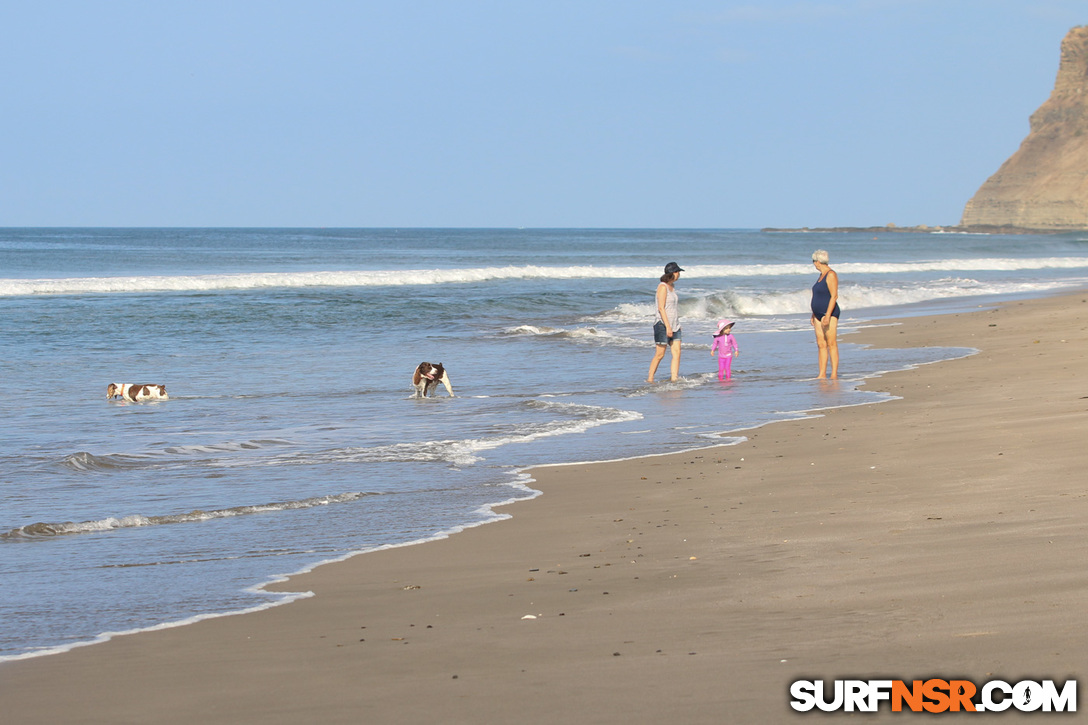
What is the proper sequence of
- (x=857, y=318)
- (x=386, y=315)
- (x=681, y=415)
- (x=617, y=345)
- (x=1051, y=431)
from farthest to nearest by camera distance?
(x=386, y=315)
(x=857, y=318)
(x=617, y=345)
(x=681, y=415)
(x=1051, y=431)

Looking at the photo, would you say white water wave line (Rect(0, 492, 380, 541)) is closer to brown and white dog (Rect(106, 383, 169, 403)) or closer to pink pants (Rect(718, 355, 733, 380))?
brown and white dog (Rect(106, 383, 169, 403))

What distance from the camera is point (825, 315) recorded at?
43.0ft

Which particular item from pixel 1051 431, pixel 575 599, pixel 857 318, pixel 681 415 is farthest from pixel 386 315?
pixel 575 599

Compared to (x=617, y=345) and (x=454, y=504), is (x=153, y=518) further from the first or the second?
(x=617, y=345)

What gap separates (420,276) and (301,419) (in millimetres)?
34044

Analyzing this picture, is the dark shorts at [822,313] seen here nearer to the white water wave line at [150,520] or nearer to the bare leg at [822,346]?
the bare leg at [822,346]

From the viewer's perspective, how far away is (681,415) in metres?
10.7

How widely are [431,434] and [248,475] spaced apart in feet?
7.53

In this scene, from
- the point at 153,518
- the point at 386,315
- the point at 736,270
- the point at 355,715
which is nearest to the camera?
the point at 355,715

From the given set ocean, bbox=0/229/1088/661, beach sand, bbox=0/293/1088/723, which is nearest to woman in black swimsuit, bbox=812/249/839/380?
ocean, bbox=0/229/1088/661
